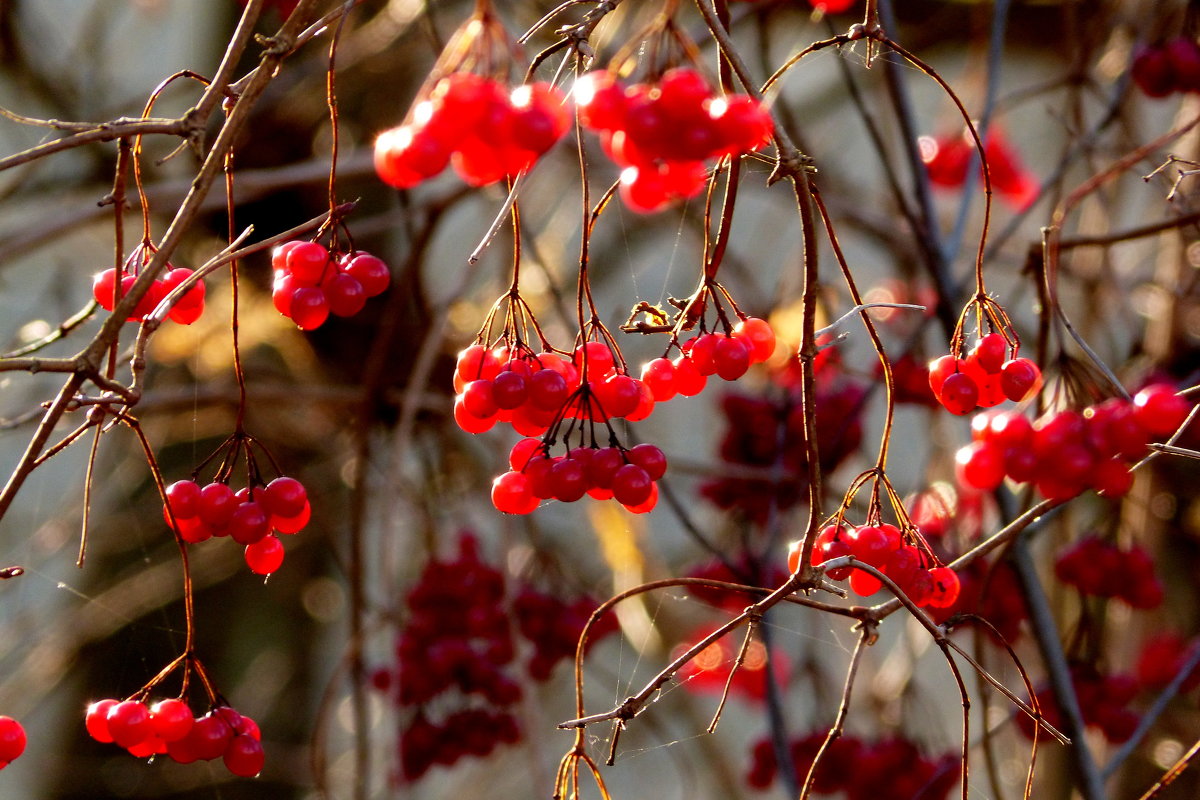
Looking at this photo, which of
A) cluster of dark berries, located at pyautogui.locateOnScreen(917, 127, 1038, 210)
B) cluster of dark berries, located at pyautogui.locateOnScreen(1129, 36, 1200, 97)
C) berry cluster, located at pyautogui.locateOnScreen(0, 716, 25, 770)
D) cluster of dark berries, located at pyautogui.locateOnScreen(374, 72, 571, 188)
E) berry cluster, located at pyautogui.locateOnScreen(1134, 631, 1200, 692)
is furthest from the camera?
cluster of dark berries, located at pyautogui.locateOnScreen(917, 127, 1038, 210)

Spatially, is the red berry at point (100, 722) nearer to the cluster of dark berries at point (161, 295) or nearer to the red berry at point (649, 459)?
the cluster of dark berries at point (161, 295)

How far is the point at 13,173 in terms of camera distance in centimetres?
234

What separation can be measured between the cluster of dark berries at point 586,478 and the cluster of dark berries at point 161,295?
296 mm

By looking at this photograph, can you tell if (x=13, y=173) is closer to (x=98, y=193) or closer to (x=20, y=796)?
(x=98, y=193)

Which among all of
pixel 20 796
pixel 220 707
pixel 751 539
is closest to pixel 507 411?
pixel 220 707

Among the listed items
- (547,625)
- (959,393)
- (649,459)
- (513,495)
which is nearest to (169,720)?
(513,495)

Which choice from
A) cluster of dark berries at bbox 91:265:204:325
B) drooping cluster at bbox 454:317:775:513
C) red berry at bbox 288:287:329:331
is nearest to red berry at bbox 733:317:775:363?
drooping cluster at bbox 454:317:775:513

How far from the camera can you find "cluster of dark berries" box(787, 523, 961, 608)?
0.90 meters

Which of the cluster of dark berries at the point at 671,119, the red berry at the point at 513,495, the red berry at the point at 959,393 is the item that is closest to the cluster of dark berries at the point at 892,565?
the red berry at the point at 959,393

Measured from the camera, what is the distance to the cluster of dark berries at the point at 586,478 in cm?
86

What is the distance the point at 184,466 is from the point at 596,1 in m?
2.42

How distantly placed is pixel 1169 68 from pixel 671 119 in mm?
1297

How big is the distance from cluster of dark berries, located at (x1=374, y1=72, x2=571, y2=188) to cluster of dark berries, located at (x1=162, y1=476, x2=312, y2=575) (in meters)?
0.36

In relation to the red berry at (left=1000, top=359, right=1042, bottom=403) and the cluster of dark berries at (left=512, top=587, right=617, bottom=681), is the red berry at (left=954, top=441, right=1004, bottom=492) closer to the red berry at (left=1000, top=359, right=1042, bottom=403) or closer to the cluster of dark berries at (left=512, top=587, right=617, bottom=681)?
the red berry at (left=1000, top=359, right=1042, bottom=403)
